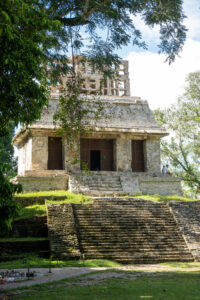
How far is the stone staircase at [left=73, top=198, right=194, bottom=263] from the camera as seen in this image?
1117 centimetres

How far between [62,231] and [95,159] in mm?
9546

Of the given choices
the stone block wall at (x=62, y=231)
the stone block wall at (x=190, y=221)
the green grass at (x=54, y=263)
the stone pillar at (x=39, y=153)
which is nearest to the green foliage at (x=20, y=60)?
the green grass at (x=54, y=263)

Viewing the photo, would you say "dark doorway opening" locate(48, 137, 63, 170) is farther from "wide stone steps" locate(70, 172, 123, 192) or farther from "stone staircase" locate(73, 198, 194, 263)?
"stone staircase" locate(73, 198, 194, 263)

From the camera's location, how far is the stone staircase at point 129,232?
11172 millimetres

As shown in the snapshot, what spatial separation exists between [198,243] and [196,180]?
46.4ft

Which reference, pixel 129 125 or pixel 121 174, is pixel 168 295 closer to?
pixel 121 174

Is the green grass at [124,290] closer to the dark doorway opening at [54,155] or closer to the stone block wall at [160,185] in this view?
the stone block wall at [160,185]

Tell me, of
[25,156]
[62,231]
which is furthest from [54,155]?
[62,231]

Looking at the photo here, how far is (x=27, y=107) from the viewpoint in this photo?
6223 millimetres

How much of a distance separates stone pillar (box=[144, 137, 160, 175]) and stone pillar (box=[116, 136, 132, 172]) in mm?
1026

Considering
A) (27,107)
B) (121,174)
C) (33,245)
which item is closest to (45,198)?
(33,245)

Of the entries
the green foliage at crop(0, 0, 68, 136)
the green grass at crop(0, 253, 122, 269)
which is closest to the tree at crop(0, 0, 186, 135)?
the green foliage at crop(0, 0, 68, 136)

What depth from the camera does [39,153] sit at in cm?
1878

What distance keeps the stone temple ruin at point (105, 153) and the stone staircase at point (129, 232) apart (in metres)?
3.18
